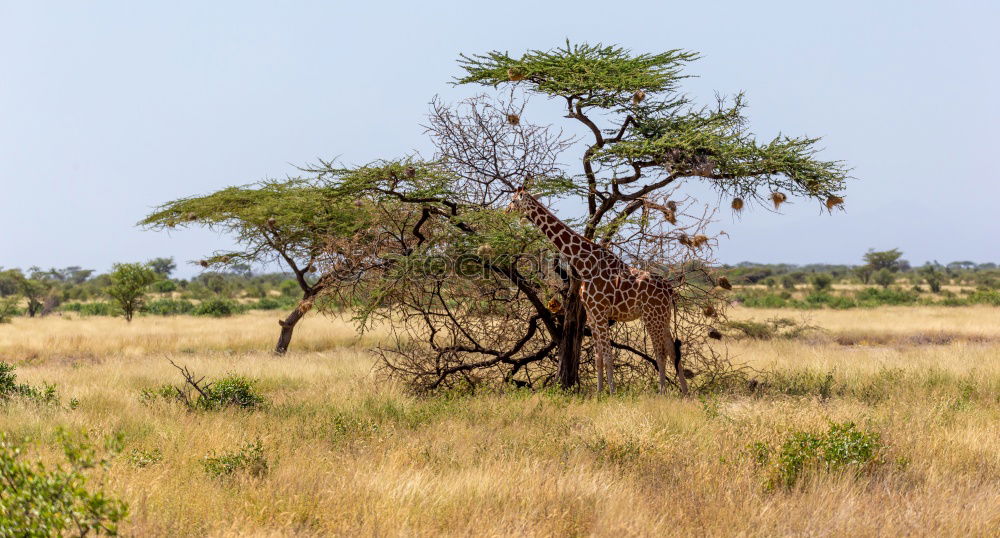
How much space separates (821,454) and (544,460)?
2.36 meters

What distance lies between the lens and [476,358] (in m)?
11.7

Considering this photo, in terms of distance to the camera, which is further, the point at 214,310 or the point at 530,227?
the point at 214,310

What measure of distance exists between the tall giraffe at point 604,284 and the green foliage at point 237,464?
437cm

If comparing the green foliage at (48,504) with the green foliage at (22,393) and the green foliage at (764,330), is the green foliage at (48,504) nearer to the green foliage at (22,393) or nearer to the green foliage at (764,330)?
the green foliage at (22,393)

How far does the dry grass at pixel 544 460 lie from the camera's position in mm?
5277

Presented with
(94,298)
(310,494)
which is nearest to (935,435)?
(310,494)

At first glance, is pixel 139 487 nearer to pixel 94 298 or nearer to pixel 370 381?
pixel 370 381

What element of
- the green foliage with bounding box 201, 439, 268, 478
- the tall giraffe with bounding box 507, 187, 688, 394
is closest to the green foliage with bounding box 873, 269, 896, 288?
the tall giraffe with bounding box 507, 187, 688, 394

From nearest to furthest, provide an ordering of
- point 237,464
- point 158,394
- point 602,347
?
point 237,464 < point 602,347 < point 158,394

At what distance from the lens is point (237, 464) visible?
21.0 ft

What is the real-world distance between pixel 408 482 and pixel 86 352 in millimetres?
16515

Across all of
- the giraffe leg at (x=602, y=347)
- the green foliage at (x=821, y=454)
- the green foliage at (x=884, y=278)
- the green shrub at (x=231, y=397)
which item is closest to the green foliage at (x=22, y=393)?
the green shrub at (x=231, y=397)

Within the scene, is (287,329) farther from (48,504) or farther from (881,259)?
(881,259)

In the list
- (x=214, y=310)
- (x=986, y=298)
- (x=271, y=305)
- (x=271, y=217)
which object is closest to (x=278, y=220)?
(x=271, y=217)
